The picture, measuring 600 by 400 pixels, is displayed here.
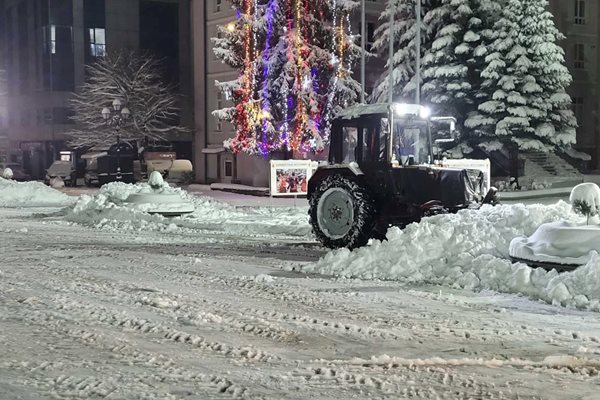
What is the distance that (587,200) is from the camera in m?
10.5

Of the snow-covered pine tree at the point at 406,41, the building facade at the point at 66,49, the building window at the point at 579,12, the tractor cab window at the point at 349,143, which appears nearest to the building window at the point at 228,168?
the snow-covered pine tree at the point at 406,41

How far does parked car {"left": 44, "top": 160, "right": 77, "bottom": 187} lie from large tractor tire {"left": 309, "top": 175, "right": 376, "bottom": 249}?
38336mm

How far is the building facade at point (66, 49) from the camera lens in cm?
6888

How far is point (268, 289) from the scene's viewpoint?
10094 mm

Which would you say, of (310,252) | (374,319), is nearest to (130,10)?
(310,252)

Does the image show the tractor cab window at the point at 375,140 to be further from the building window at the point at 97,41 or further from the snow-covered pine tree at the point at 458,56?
the building window at the point at 97,41

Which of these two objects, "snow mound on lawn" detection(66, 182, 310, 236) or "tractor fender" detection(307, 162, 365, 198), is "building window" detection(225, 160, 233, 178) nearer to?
"snow mound on lawn" detection(66, 182, 310, 236)

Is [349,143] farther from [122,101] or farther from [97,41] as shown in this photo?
[97,41]

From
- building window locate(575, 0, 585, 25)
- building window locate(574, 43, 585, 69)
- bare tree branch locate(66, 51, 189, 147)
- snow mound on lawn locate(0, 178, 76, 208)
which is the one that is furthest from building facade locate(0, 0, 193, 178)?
snow mound on lawn locate(0, 178, 76, 208)

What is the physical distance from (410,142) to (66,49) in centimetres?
6070

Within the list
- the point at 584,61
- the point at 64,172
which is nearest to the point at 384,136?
the point at 584,61

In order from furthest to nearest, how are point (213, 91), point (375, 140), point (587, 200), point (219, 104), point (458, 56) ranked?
1. point (213, 91)
2. point (219, 104)
3. point (458, 56)
4. point (375, 140)
5. point (587, 200)

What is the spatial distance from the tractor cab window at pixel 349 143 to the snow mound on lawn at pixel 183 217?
347 cm

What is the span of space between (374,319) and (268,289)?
2214 millimetres
